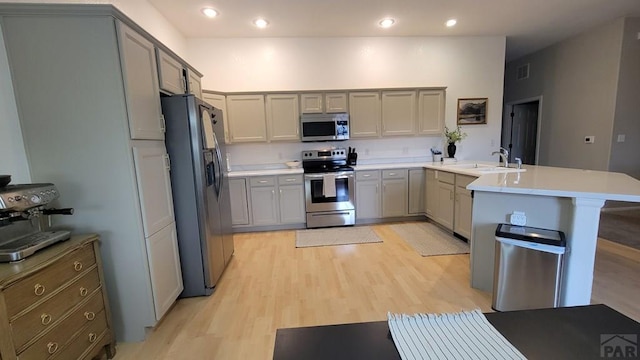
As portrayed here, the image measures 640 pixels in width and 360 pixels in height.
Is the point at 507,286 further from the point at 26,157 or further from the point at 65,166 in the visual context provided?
the point at 26,157

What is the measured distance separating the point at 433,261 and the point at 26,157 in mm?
3329

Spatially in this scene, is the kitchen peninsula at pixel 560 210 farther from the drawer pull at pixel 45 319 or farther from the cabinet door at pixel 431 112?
the drawer pull at pixel 45 319

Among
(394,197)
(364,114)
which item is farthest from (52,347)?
(364,114)

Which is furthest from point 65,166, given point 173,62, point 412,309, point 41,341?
point 412,309

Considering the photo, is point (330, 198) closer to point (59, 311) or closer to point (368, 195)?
point (368, 195)

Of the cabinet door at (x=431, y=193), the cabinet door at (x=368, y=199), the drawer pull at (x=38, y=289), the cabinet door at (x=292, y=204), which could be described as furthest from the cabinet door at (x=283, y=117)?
the drawer pull at (x=38, y=289)

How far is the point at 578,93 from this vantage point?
456cm

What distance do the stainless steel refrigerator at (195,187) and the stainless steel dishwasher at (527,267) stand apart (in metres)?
2.31

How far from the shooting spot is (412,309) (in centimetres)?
205

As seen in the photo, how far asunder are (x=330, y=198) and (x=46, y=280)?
9.98 ft

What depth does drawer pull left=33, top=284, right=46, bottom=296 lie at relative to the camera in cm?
123

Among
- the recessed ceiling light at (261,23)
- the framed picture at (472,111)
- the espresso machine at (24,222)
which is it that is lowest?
the espresso machine at (24,222)

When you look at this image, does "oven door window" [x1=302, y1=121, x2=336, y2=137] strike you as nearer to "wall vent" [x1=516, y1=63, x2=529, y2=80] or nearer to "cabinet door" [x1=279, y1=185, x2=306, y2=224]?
"cabinet door" [x1=279, y1=185, x2=306, y2=224]

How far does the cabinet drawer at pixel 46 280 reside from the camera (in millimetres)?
1131
